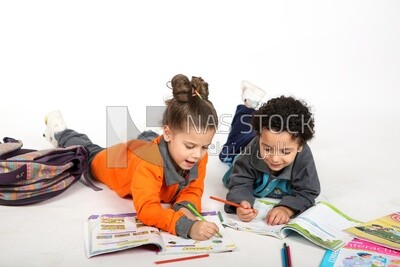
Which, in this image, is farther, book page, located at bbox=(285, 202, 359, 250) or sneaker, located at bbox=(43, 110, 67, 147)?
sneaker, located at bbox=(43, 110, 67, 147)

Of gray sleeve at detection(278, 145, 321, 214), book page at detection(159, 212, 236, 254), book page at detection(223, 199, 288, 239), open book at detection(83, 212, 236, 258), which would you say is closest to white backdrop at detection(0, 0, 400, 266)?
gray sleeve at detection(278, 145, 321, 214)

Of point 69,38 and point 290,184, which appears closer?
point 290,184

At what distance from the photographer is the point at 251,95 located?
110 inches

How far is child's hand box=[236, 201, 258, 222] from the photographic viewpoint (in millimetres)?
1982

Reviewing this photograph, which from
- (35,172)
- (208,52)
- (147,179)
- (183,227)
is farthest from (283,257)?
(208,52)

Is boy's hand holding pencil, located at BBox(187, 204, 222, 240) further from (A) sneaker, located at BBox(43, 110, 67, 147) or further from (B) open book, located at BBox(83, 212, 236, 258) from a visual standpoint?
(A) sneaker, located at BBox(43, 110, 67, 147)

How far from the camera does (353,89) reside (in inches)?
150

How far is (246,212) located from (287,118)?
409 mm

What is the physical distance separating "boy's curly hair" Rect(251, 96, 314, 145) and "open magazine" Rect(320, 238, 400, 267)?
49cm

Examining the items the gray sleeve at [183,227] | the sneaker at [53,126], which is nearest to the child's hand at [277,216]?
the gray sleeve at [183,227]

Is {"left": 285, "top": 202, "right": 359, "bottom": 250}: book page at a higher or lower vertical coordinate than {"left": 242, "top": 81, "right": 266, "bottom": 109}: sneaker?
lower

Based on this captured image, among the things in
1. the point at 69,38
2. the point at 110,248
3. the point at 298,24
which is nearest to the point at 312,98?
the point at 298,24

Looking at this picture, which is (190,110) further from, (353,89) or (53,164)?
(353,89)

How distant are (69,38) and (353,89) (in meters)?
2.15
